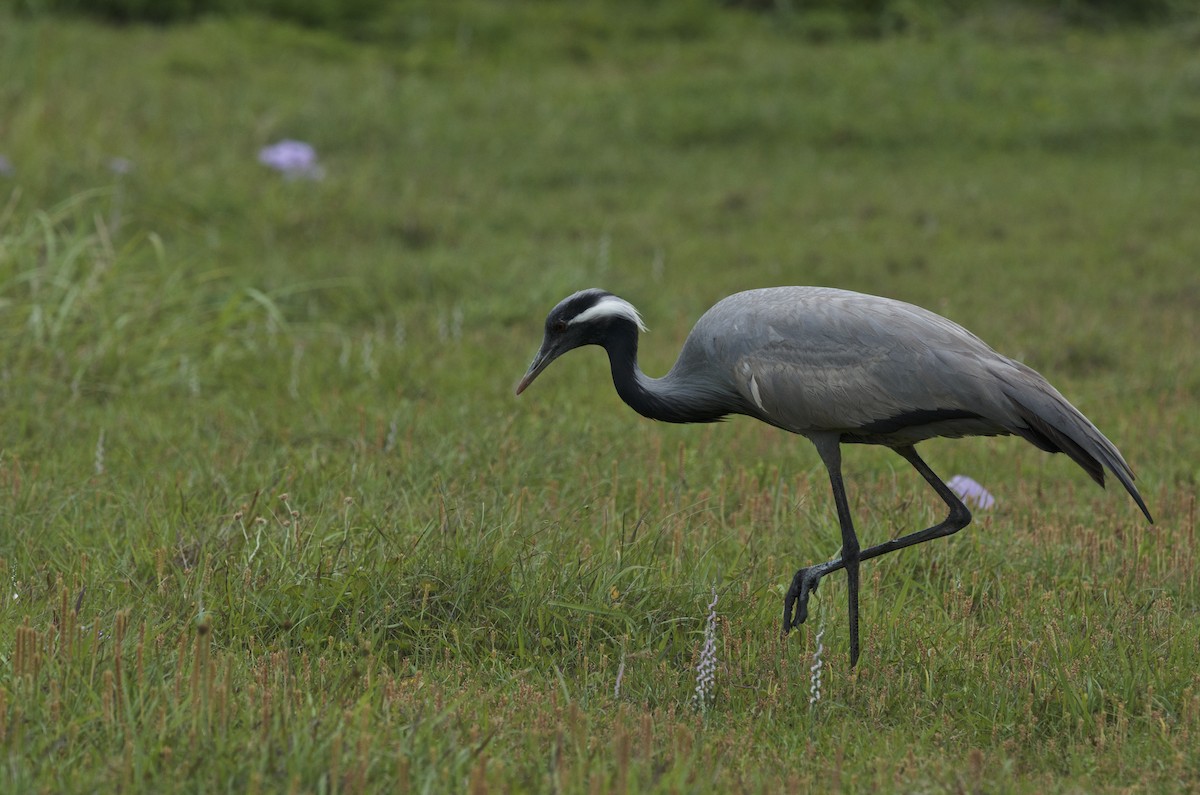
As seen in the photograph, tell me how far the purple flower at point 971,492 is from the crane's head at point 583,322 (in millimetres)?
1604

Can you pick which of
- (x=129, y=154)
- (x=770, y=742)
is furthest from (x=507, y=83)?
(x=770, y=742)

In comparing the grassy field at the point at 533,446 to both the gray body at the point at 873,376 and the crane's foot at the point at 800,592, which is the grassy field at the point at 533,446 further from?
the gray body at the point at 873,376

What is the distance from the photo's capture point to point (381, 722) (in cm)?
347

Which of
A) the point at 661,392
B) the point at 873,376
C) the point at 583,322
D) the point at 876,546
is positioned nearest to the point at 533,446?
the point at 583,322

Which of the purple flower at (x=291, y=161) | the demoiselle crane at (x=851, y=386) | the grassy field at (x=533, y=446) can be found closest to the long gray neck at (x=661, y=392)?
the demoiselle crane at (x=851, y=386)

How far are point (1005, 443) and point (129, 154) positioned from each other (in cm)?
687

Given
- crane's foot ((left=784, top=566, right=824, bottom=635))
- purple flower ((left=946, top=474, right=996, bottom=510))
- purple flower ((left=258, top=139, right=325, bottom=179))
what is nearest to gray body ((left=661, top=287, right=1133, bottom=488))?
crane's foot ((left=784, top=566, right=824, bottom=635))

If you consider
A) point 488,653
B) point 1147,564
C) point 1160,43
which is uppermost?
point 1160,43

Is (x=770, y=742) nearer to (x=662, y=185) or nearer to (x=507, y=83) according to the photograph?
(x=662, y=185)

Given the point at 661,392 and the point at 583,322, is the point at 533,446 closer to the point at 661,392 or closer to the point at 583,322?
the point at 583,322

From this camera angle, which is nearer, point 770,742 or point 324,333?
point 770,742

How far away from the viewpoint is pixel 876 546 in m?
4.72

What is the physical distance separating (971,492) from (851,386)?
4.69 ft

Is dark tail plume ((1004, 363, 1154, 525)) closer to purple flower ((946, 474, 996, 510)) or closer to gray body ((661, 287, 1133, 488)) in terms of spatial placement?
gray body ((661, 287, 1133, 488))
